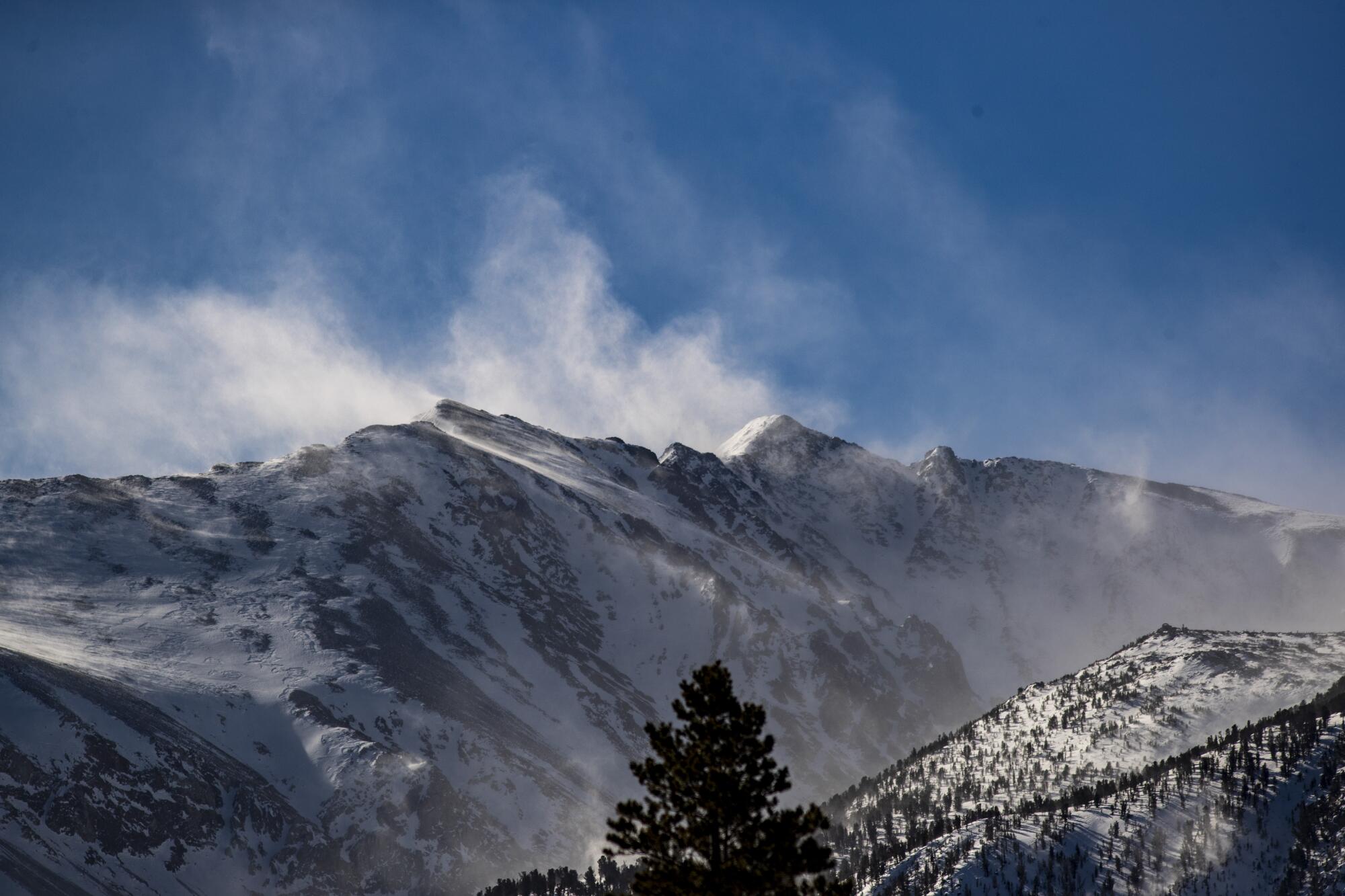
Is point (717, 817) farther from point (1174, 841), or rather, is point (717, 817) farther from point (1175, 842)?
point (1175, 842)

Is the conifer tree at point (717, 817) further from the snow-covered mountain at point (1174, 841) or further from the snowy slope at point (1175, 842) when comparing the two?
the snowy slope at point (1175, 842)

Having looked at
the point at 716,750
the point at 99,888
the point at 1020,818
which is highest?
the point at 1020,818

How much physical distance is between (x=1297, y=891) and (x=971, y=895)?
153ft

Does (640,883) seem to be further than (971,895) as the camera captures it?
No

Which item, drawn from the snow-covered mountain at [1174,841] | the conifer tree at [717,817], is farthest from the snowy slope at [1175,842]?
the conifer tree at [717,817]

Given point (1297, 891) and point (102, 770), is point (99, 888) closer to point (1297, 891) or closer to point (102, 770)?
point (102, 770)

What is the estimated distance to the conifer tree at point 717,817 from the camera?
37031mm

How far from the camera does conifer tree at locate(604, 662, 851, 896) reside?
37031 mm

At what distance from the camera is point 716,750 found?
38.2 metres

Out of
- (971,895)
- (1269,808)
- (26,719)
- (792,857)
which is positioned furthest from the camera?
(26,719)

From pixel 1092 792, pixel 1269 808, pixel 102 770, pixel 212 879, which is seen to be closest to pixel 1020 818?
pixel 1092 792

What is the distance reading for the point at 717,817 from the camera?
3769 cm

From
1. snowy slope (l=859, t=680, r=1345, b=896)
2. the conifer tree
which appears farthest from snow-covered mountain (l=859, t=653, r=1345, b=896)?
the conifer tree

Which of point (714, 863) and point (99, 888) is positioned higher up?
point (714, 863)
